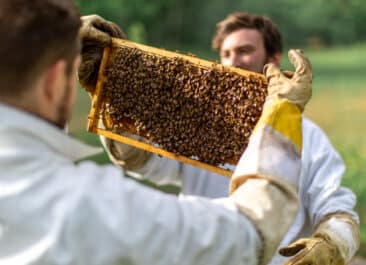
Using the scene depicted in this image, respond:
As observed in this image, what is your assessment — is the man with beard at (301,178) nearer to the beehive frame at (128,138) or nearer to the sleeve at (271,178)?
the beehive frame at (128,138)

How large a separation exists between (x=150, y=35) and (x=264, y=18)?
48.9ft

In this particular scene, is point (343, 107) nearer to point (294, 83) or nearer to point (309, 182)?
point (309, 182)

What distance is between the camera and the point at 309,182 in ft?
12.8

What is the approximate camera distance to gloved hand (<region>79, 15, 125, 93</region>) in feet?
11.2

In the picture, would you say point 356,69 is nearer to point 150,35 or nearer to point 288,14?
point 288,14

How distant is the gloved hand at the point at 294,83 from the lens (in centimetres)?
238

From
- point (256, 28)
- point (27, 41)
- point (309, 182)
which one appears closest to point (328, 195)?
point (309, 182)

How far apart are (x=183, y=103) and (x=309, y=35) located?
16413 millimetres

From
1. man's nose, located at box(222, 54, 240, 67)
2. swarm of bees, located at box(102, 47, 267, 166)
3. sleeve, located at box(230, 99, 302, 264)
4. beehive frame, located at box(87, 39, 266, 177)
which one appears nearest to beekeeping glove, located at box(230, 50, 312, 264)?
sleeve, located at box(230, 99, 302, 264)

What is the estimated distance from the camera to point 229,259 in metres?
1.94

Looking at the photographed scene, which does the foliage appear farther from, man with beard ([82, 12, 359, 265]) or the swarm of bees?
the swarm of bees

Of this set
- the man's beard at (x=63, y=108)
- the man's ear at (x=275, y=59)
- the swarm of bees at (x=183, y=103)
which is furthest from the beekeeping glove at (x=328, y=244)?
the man's beard at (x=63, y=108)

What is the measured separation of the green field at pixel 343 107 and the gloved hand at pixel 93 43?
5623mm

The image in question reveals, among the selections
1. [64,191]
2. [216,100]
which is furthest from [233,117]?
[64,191]
